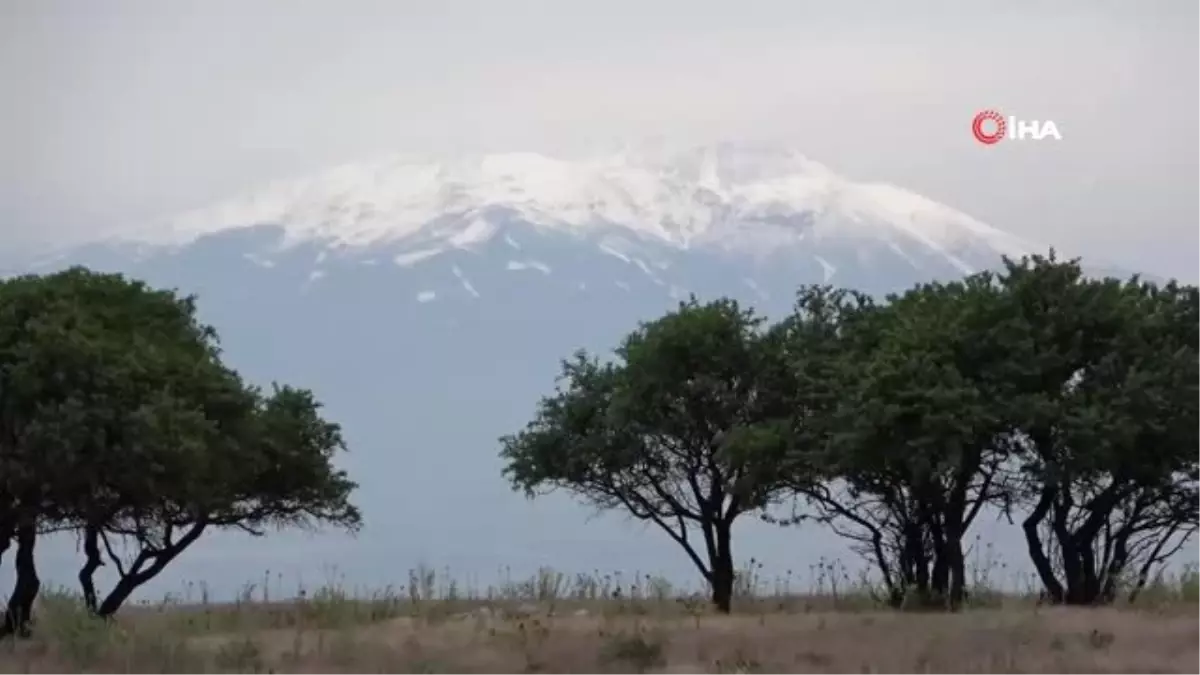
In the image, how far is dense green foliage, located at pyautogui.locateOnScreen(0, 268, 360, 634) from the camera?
24875 mm

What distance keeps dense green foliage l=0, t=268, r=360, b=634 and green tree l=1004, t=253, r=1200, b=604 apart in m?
14.7

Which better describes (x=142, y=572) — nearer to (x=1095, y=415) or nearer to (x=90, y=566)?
(x=90, y=566)

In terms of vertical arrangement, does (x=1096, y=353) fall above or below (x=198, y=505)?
above

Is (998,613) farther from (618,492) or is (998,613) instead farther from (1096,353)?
(618,492)

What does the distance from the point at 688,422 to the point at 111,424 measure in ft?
45.5

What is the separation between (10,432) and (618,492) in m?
15.8

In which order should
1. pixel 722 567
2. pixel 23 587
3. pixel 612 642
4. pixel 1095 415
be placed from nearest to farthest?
pixel 612 642 < pixel 23 587 < pixel 1095 415 < pixel 722 567

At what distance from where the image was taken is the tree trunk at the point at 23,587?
85.7ft

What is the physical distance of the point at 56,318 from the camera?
25.9 m

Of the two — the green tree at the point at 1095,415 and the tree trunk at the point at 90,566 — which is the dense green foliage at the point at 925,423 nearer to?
the green tree at the point at 1095,415

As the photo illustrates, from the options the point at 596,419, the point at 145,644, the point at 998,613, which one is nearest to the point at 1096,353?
the point at 998,613

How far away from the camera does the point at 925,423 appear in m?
30.7

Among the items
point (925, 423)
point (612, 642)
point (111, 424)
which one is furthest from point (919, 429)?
point (111, 424)

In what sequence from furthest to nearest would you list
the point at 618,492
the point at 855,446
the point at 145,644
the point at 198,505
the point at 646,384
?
the point at 618,492 < the point at 646,384 < the point at 855,446 < the point at 198,505 < the point at 145,644
